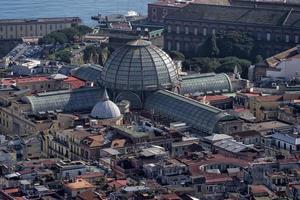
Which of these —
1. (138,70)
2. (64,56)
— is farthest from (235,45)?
(138,70)

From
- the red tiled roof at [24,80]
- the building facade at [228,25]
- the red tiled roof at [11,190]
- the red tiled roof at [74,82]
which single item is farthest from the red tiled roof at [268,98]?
the building facade at [228,25]

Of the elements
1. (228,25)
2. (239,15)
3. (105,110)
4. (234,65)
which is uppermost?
(239,15)

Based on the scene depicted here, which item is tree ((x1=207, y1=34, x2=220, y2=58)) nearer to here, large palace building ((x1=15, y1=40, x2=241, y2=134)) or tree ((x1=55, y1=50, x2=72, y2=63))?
tree ((x1=55, y1=50, x2=72, y2=63))

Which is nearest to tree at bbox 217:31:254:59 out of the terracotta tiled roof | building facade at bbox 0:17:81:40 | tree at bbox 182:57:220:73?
tree at bbox 182:57:220:73

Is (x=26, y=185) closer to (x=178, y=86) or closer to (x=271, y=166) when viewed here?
(x=271, y=166)

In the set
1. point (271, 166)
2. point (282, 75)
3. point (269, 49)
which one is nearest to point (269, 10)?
point (269, 49)

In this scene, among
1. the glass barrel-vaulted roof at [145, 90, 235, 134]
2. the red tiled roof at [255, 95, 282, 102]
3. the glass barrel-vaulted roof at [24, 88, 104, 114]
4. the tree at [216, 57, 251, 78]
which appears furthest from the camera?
the tree at [216, 57, 251, 78]

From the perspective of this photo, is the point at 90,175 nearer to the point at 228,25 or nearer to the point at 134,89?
the point at 134,89
